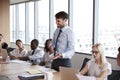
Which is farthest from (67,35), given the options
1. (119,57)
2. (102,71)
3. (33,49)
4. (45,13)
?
(45,13)

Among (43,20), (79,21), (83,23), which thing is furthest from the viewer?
(43,20)

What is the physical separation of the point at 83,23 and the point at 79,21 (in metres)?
0.20

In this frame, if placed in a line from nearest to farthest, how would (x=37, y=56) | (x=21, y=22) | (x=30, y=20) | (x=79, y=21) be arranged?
(x=37, y=56) → (x=79, y=21) → (x=30, y=20) → (x=21, y=22)

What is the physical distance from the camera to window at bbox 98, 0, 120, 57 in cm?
516

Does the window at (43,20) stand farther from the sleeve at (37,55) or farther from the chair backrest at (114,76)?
the chair backrest at (114,76)

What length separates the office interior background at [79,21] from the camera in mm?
5332

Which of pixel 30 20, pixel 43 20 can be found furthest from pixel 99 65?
pixel 30 20

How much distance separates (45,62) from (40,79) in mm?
2148

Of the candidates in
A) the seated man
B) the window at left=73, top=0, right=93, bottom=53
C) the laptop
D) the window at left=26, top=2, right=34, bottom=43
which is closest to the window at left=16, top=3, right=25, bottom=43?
the window at left=26, top=2, right=34, bottom=43

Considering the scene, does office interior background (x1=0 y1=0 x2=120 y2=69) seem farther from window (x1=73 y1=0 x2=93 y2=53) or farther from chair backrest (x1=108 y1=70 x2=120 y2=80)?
chair backrest (x1=108 y1=70 x2=120 y2=80)

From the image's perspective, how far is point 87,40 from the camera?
6.14 meters

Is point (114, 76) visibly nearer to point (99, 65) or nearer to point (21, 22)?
point (99, 65)

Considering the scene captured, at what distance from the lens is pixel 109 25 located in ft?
17.8

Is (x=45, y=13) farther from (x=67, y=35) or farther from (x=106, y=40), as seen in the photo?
(x=67, y=35)
